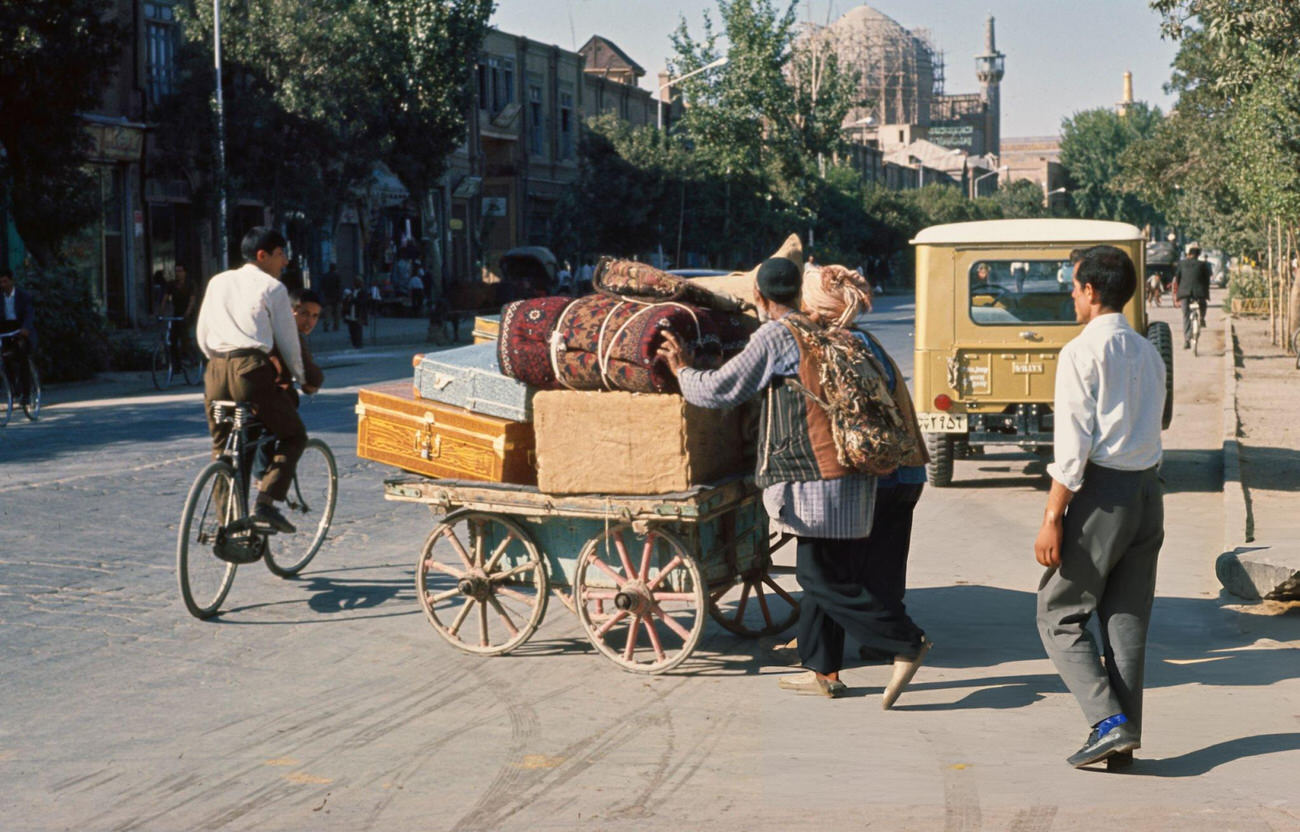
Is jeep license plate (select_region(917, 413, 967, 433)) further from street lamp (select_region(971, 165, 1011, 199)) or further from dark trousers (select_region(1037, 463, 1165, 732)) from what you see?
street lamp (select_region(971, 165, 1011, 199))

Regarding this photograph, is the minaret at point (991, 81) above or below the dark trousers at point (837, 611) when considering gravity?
above

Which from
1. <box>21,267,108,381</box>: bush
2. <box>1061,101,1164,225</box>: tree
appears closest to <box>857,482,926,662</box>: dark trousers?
<box>21,267,108,381</box>: bush

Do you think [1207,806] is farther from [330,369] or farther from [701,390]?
[330,369]

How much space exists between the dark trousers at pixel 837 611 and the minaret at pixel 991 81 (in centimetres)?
17829

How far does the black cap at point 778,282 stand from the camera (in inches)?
252

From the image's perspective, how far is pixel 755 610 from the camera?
8.09 meters

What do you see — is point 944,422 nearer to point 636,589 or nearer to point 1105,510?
point 636,589

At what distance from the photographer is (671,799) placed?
5.07 meters

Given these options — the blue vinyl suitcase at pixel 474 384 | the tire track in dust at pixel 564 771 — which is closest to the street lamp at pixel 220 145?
the blue vinyl suitcase at pixel 474 384

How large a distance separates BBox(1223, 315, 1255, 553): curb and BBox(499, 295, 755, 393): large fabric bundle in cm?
382

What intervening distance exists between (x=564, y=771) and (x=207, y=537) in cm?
325

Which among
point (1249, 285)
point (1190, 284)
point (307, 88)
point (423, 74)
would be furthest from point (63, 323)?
point (1249, 285)

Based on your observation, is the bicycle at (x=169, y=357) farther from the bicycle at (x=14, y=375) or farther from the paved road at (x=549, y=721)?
the paved road at (x=549, y=721)

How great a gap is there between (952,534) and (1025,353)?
2.54 m
